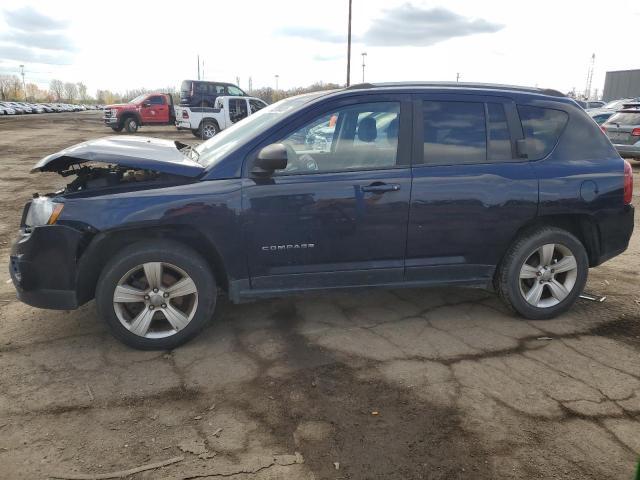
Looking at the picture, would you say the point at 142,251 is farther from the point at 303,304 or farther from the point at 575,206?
the point at 575,206

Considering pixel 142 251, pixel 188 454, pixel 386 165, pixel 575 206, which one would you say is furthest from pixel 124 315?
pixel 575 206

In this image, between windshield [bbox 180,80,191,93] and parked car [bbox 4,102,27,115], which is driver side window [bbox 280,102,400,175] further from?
parked car [bbox 4,102,27,115]

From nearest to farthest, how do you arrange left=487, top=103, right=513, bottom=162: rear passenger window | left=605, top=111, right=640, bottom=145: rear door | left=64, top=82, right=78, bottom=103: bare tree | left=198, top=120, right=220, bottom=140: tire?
1. left=487, top=103, right=513, bottom=162: rear passenger window
2. left=605, top=111, right=640, bottom=145: rear door
3. left=198, top=120, right=220, bottom=140: tire
4. left=64, top=82, right=78, bottom=103: bare tree

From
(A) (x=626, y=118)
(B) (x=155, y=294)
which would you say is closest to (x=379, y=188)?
(B) (x=155, y=294)

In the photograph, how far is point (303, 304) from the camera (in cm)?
435

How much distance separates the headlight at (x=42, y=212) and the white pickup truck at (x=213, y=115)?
56.8 ft

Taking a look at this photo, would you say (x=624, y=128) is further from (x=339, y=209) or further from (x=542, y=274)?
(x=339, y=209)

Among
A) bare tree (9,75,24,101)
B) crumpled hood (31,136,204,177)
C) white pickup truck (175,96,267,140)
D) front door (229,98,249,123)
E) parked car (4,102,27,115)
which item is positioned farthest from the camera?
bare tree (9,75,24,101)

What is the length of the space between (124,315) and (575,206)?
3480 mm

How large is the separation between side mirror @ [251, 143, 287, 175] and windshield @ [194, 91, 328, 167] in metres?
0.30

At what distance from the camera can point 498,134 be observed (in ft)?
12.7

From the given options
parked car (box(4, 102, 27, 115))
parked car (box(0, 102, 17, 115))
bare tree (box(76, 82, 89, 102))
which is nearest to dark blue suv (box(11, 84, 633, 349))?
parked car (box(0, 102, 17, 115))

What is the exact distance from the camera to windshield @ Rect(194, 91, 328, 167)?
3631 millimetres

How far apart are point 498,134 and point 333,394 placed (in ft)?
7.67
